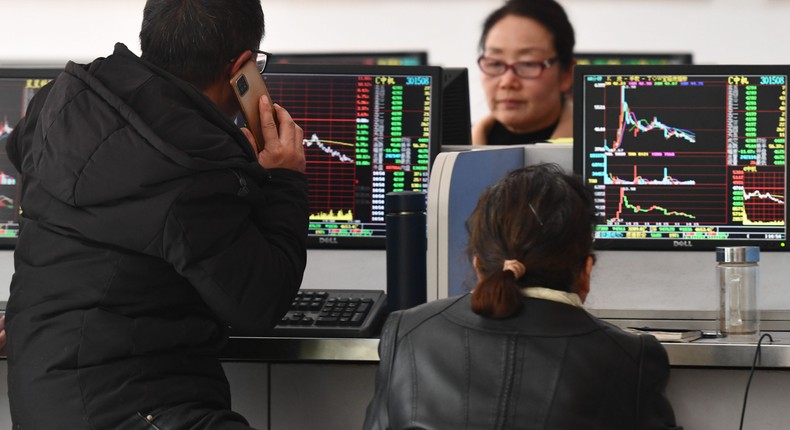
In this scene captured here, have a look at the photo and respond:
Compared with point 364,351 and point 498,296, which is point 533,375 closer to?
point 498,296

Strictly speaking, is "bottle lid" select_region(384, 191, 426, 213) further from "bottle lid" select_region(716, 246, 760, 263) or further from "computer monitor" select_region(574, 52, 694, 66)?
"computer monitor" select_region(574, 52, 694, 66)

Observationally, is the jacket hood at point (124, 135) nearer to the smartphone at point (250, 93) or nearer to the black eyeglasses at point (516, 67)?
the smartphone at point (250, 93)

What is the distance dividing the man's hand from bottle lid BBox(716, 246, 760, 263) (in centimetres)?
71

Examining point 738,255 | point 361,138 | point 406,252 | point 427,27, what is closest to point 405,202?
point 406,252

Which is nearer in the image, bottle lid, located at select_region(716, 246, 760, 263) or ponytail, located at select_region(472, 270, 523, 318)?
ponytail, located at select_region(472, 270, 523, 318)

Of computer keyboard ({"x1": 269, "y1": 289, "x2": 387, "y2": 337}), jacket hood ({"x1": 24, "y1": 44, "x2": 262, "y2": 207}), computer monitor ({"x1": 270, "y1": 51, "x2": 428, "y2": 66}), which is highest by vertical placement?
computer monitor ({"x1": 270, "y1": 51, "x2": 428, "y2": 66})

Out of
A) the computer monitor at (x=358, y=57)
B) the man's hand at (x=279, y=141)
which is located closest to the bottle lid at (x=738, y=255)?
the man's hand at (x=279, y=141)

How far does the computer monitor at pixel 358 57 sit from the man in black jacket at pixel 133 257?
3.52 meters

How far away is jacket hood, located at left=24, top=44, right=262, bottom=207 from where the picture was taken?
4.84 feet

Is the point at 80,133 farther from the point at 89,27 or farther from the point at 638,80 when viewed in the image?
the point at 89,27

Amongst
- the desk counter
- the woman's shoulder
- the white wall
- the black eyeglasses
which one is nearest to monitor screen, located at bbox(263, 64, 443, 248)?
the desk counter

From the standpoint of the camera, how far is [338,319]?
5.83 ft

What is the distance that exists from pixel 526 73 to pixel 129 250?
1.97 m

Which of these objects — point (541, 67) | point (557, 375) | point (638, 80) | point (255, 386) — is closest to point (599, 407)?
point (557, 375)
